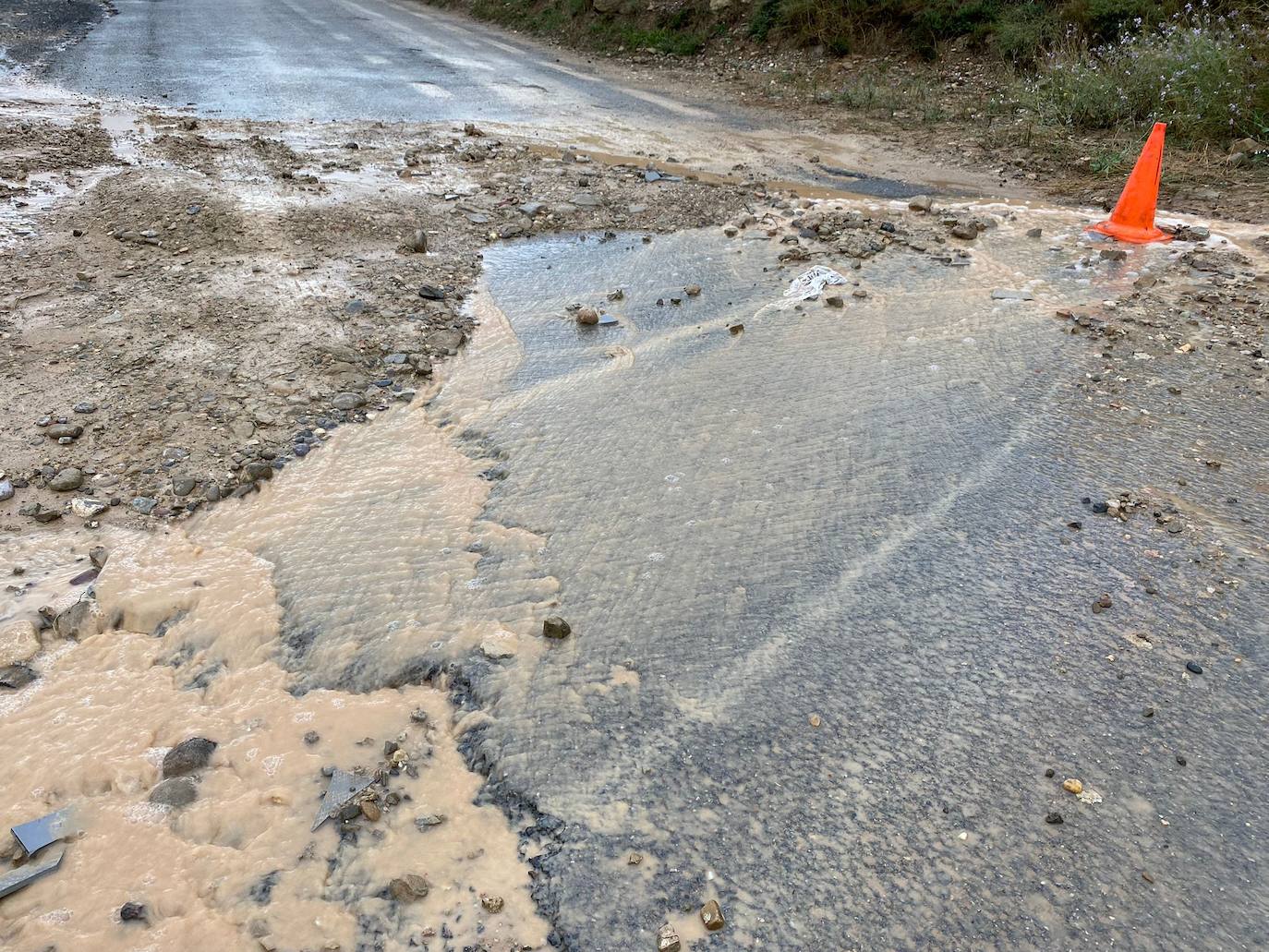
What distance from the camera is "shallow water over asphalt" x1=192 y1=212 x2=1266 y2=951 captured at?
6.38 ft

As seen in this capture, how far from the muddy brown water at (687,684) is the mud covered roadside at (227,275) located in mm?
383

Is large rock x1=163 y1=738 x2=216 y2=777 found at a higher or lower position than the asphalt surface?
lower

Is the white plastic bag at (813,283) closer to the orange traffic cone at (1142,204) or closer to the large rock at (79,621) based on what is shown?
the orange traffic cone at (1142,204)

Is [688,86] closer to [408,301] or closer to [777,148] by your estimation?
[777,148]

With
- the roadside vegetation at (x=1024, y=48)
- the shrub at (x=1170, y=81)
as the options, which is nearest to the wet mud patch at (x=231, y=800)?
the roadside vegetation at (x=1024, y=48)

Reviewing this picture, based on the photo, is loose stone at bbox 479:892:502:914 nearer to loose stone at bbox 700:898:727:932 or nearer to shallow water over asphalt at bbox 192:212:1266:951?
shallow water over asphalt at bbox 192:212:1266:951

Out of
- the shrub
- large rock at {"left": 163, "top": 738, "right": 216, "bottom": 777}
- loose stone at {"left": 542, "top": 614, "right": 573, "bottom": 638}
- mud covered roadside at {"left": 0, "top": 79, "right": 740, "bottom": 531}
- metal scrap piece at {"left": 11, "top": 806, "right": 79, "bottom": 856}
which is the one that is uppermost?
the shrub

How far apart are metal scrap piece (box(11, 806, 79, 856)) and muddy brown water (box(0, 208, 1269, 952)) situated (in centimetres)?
6

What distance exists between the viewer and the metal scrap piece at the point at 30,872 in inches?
76.4

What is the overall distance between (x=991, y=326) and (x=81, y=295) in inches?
196

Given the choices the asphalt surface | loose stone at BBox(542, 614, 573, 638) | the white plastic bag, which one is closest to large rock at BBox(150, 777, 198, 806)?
loose stone at BBox(542, 614, 573, 638)

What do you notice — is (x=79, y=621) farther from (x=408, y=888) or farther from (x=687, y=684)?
(x=687, y=684)

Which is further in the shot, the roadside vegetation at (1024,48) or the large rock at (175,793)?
the roadside vegetation at (1024,48)

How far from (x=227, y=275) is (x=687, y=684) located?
3978mm
